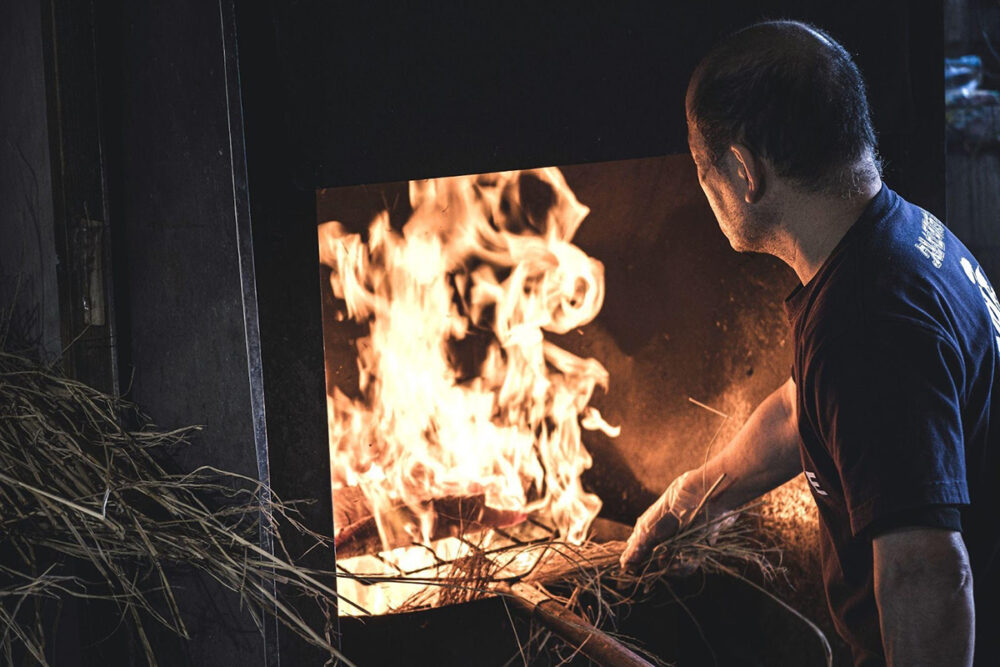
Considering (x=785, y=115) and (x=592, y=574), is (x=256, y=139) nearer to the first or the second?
(x=785, y=115)

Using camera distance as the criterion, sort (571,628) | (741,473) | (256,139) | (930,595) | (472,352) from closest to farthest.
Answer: (930,595) < (256,139) < (571,628) < (741,473) < (472,352)

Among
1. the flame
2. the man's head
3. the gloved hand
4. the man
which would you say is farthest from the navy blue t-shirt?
the flame

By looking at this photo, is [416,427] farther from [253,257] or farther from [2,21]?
[2,21]

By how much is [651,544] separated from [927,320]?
1.31 m

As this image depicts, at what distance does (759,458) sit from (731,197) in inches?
30.2

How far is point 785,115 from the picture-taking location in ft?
5.13

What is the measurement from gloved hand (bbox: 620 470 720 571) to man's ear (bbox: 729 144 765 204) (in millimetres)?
983

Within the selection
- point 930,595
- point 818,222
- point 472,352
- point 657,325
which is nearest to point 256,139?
point 818,222

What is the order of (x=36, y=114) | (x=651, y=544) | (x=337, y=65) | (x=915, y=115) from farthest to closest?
(x=651, y=544), (x=915, y=115), (x=337, y=65), (x=36, y=114)

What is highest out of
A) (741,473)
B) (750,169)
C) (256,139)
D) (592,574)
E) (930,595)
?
(256,139)

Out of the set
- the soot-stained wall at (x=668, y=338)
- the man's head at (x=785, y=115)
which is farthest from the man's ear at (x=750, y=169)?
the soot-stained wall at (x=668, y=338)

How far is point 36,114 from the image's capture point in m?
1.78

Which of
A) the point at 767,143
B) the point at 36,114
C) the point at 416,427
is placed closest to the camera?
the point at 767,143

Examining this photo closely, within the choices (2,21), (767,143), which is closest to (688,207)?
(767,143)
